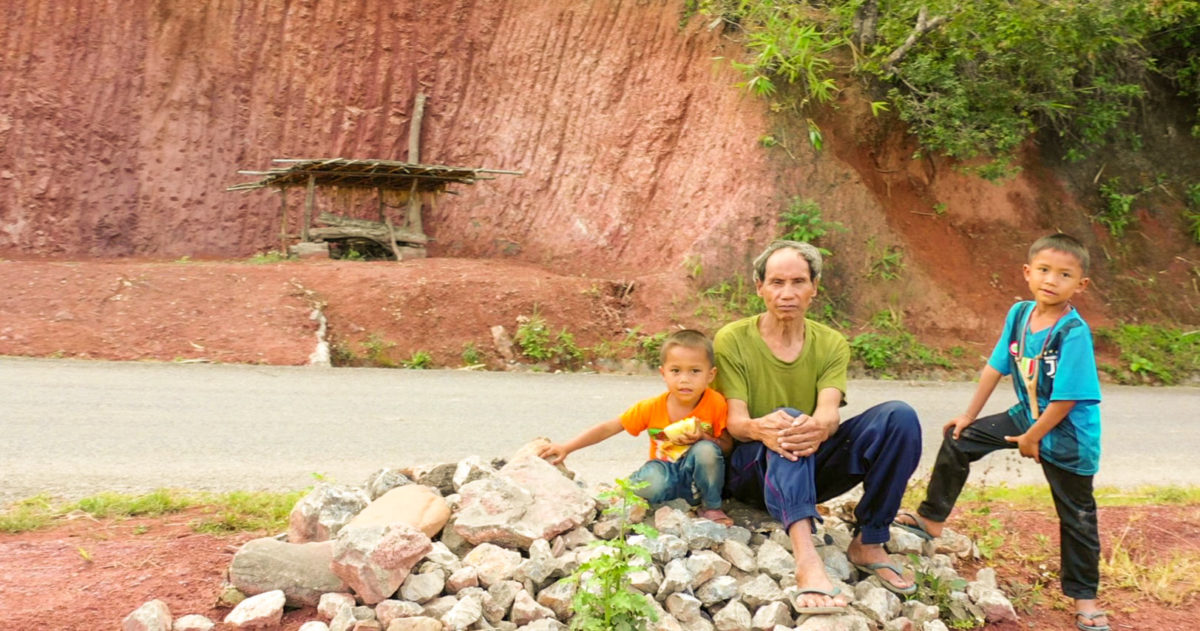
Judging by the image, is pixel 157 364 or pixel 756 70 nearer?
pixel 157 364

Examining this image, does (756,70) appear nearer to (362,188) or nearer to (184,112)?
(362,188)

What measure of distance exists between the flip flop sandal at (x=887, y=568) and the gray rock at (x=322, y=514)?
84.4 inches

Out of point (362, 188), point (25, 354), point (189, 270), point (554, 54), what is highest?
point (554, 54)

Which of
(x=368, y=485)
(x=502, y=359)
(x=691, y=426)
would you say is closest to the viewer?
(x=691, y=426)

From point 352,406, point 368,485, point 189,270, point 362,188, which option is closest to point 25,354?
point 189,270

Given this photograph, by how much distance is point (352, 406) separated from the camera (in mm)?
8023

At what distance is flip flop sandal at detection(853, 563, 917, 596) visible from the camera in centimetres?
376

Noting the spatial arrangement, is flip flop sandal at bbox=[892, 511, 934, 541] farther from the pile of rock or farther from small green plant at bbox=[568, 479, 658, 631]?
small green plant at bbox=[568, 479, 658, 631]

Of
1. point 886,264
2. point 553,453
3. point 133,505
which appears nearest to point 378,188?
point 886,264

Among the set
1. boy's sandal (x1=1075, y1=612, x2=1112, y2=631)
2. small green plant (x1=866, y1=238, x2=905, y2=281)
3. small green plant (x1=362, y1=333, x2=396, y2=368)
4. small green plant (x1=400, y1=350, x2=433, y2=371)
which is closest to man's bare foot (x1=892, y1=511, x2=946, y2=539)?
boy's sandal (x1=1075, y1=612, x2=1112, y2=631)

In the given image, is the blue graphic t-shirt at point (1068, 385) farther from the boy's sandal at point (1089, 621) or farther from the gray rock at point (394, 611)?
the gray rock at point (394, 611)

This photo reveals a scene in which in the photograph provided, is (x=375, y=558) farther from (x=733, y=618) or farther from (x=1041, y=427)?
(x=1041, y=427)

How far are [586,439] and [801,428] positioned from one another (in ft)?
3.23

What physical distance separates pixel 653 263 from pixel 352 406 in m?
7.41
